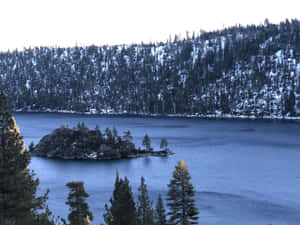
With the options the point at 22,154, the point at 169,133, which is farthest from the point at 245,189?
the point at 169,133

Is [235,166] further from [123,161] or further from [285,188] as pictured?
[123,161]

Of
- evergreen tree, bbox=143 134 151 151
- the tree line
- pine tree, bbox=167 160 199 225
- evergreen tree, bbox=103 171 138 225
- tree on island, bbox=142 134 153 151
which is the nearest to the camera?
evergreen tree, bbox=103 171 138 225

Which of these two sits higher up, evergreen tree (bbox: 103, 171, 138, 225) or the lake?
evergreen tree (bbox: 103, 171, 138, 225)

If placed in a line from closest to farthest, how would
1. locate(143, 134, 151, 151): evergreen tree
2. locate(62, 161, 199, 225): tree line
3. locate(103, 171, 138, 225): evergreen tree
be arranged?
locate(103, 171, 138, 225): evergreen tree < locate(62, 161, 199, 225): tree line < locate(143, 134, 151, 151): evergreen tree

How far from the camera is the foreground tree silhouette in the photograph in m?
17.2

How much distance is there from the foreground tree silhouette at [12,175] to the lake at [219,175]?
141 ft

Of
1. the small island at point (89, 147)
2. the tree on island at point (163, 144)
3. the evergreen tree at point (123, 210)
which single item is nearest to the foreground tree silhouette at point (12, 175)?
the evergreen tree at point (123, 210)

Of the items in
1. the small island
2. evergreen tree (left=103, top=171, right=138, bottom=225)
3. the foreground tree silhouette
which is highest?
the foreground tree silhouette

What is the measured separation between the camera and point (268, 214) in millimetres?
60625

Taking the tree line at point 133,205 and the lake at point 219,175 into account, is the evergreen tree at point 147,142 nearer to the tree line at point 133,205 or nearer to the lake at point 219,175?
the lake at point 219,175

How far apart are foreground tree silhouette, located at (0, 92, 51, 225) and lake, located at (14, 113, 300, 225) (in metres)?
43.0

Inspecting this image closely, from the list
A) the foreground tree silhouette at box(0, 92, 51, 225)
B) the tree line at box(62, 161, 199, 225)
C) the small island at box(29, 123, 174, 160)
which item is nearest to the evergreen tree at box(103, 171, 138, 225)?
the tree line at box(62, 161, 199, 225)

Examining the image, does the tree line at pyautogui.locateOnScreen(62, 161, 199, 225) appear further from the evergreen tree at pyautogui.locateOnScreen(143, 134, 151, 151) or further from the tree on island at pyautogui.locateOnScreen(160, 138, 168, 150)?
the tree on island at pyautogui.locateOnScreen(160, 138, 168, 150)

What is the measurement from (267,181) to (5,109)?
76592 millimetres
